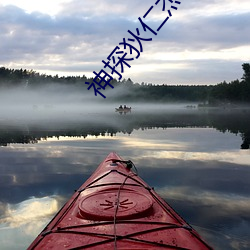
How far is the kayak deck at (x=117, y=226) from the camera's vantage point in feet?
13.8

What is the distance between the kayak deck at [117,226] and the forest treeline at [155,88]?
97.8m

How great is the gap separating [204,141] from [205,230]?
13.9m

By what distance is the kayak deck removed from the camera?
4.21 meters

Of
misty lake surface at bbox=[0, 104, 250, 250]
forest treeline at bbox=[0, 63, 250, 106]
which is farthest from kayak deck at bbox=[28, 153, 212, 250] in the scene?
forest treeline at bbox=[0, 63, 250, 106]

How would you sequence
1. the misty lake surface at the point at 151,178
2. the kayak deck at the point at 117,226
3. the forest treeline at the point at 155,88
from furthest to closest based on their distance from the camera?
the forest treeline at the point at 155,88 < the misty lake surface at the point at 151,178 < the kayak deck at the point at 117,226

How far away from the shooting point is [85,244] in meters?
4.18

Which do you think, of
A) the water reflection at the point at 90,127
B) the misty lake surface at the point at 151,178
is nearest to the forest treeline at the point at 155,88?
the water reflection at the point at 90,127

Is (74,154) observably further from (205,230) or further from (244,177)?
(205,230)

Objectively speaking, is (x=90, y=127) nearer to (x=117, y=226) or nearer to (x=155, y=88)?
(x=117, y=226)

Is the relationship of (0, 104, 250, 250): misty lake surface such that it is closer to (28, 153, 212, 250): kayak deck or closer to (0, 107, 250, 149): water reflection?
(28, 153, 212, 250): kayak deck

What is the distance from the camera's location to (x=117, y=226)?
4652 millimetres

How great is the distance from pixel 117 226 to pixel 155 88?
17482 cm

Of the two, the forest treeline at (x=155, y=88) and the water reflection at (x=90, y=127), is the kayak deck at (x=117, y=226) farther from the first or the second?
the forest treeline at (x=155, y=88)

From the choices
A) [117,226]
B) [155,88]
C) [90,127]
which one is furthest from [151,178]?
[155,88]
